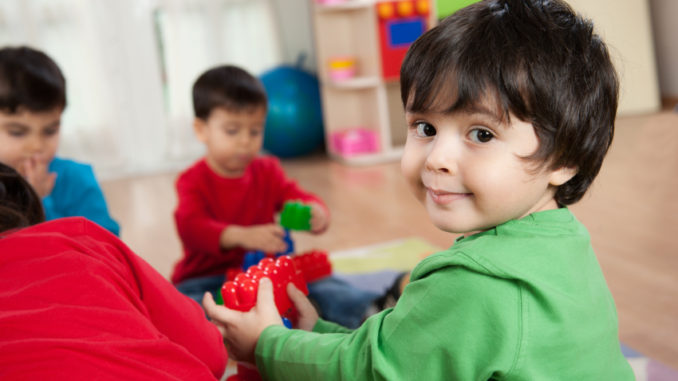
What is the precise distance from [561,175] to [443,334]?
0.67 feet

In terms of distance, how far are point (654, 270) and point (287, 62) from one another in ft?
8.17

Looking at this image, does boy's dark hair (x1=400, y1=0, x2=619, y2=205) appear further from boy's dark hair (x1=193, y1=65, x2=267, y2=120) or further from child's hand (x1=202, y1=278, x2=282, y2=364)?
boy's dark hair (x1=193, y1=65, x2=267, y2=120)

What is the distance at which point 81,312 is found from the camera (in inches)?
27.1

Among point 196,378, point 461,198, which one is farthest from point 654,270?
point 196,378

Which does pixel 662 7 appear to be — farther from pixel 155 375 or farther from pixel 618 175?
pixel 155 375

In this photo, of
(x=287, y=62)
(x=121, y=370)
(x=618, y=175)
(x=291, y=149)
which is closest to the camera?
(x=121, y=370)

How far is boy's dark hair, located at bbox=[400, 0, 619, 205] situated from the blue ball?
2678mm

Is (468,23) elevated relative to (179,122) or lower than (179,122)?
elevated

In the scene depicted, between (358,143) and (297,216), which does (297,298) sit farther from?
(358,143)

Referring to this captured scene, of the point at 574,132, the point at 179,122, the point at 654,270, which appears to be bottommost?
the point at 654,270

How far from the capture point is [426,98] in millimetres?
693

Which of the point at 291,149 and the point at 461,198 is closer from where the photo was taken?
the point at 461,198

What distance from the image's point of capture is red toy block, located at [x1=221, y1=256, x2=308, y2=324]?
2.98 feet

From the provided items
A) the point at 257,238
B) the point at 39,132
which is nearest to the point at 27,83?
the point at 39,132
